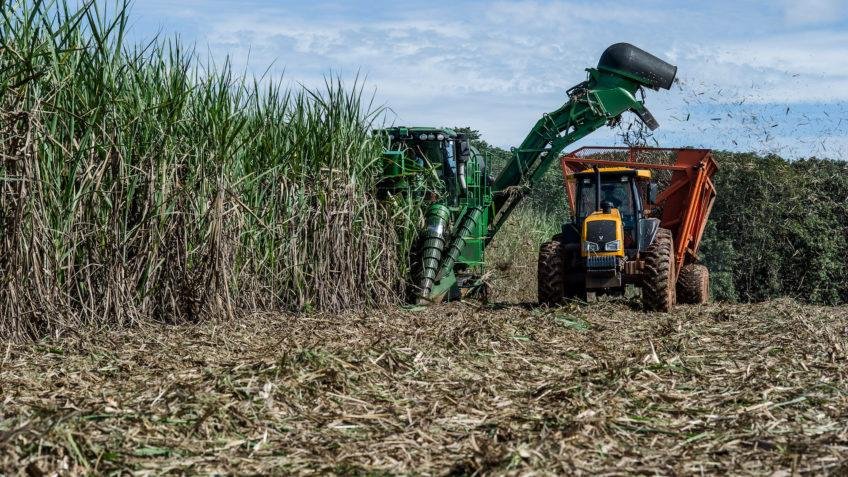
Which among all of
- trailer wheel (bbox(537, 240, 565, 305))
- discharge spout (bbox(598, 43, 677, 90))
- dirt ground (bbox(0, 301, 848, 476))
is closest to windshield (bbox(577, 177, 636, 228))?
trailer wheel (bbox(537, 240, 565, 305))

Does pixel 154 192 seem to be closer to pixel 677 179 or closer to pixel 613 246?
pixel 613 246

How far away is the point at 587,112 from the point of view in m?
13.1

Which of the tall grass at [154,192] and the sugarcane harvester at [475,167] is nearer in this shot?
A: the tall grass at [154,192]

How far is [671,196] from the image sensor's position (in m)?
13.2

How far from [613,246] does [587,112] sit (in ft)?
8.78

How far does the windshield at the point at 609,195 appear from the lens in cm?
1191

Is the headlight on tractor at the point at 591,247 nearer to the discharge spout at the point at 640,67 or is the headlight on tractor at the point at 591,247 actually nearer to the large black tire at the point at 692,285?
the large black tire at the point at 692,285

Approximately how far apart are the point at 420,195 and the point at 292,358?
241 inches

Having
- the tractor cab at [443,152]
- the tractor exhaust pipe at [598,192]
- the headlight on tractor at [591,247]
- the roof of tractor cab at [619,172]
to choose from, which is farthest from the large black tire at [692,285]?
the tractor cab at [443,152]

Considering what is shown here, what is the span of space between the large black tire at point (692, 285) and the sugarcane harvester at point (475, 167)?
2.05m

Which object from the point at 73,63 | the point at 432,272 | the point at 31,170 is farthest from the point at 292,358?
the point at 432,272

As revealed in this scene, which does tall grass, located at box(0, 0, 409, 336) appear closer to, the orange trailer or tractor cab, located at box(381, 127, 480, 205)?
tractor cab, located at box(381, 127, 480, 205)

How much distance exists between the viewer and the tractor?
36.6 feet

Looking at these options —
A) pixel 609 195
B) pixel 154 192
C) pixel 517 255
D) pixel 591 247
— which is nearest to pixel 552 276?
pixel 591 247
